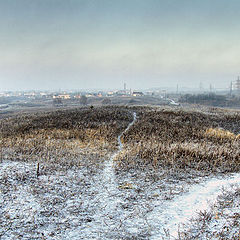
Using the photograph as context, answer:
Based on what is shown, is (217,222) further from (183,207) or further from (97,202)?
(97,202)

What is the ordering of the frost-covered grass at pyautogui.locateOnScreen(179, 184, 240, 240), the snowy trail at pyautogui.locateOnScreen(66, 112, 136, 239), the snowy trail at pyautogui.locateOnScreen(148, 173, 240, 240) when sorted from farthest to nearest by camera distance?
the snowy trail at pyautogui.locateOnScreen(148, 173, 240, 240), the snowy trail at pyautogui.locateOnScreen(66, 112, 136, 239), the frost-covered grass at pyautogui.locateOnScreen(179, 184, 240, 240)

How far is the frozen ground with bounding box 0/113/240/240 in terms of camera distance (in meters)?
5.18

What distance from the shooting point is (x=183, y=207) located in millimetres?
6391

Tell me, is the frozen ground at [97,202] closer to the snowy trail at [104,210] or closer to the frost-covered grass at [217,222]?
the snowy trail at [104,210]

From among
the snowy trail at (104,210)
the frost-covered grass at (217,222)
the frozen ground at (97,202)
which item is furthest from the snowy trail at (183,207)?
the snowy trail at (104,210)

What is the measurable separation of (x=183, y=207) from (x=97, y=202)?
122 inches

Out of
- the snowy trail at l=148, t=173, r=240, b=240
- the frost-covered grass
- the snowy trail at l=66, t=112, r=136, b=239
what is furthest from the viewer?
the snowy trail at l=148, t=173, r=240, b=240

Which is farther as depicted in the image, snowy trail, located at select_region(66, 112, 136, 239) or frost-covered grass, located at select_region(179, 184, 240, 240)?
snowy trail, located at select_region(66, 112, 136, 239)

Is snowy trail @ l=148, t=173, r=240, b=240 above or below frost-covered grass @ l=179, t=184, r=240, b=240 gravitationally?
below

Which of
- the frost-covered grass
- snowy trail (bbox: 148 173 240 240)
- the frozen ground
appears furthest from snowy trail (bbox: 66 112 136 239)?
the frost-covered grass

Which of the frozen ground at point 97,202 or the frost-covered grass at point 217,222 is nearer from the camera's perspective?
the frost-covered grass at point 217,222

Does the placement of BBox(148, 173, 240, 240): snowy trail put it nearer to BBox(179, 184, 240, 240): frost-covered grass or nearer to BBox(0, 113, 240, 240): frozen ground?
BBox(0, 113, 240, 240): frozen ground

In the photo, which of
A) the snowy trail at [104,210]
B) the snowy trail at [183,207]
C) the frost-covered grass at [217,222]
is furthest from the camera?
the snowy trail at [183,207]

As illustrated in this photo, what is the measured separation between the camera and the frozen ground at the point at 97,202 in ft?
17.0
